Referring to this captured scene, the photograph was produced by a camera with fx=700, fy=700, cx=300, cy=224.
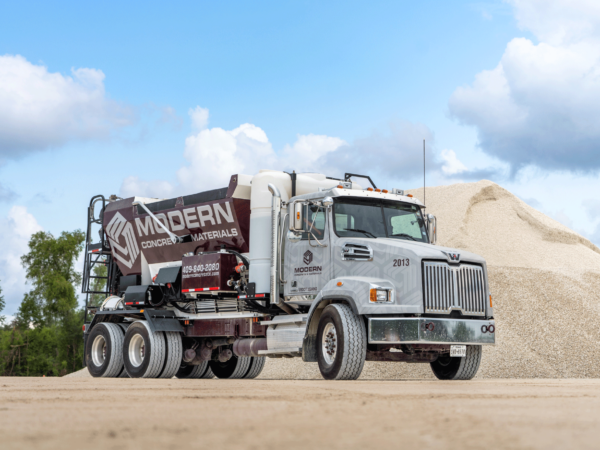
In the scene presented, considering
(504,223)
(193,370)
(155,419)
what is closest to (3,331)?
(504,223)

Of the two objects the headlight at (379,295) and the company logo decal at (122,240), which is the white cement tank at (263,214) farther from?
the company logo decal at (122,240)

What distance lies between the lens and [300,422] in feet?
15.3

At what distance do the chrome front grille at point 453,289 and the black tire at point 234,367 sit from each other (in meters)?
6.67

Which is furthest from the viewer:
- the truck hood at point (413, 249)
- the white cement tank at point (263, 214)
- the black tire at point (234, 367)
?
the black tire at point (234, 367)

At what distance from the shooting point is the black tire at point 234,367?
16.4m

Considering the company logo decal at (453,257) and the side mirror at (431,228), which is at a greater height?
the side mirror at (431,228)

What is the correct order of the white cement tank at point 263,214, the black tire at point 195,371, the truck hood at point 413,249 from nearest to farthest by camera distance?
the truck hood at point 413,249 < the white cement tank at point 263,214 < the black tire at point 195,371

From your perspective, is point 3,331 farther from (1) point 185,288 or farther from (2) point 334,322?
(2) point 334,322

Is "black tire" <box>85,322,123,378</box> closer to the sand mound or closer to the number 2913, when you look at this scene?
the sand mound

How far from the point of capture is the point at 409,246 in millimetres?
11188

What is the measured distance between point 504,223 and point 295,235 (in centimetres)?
2420

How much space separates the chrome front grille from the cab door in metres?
1.79

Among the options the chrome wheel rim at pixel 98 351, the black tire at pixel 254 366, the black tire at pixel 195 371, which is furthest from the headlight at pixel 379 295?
the chrome wheel rim at pixel 98 351

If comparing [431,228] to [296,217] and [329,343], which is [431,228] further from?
[329,343]
